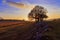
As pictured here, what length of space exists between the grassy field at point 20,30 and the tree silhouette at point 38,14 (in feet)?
0.30

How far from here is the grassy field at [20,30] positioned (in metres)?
1.79

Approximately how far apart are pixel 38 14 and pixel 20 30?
0.34m

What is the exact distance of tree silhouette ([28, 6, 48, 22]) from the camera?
1856 millimetres

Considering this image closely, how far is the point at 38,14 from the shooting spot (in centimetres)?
186

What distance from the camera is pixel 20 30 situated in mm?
1850

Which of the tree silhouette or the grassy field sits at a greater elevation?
the tree silhouette

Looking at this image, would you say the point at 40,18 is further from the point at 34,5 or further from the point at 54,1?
the point at 54,1

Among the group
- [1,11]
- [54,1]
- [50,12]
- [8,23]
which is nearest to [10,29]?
[8,23]

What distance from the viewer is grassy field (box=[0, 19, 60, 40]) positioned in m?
1.79

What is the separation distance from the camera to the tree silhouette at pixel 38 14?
1856 millimetres

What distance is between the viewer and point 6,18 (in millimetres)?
1826

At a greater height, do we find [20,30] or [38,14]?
[38,14]

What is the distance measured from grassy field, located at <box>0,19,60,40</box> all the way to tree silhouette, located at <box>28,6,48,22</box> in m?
0.09

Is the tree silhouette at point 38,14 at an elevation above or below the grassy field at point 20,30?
above
